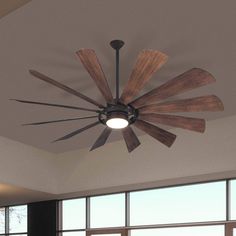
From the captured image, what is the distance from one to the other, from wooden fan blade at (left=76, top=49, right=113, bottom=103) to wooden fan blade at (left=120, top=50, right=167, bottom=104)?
0.55ft

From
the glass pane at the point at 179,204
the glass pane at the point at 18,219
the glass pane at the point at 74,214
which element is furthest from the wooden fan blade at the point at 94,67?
the glass pane at the point at 18,219

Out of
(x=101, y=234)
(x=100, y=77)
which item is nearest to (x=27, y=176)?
(x=101, y=234)

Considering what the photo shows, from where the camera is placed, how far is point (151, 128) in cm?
365

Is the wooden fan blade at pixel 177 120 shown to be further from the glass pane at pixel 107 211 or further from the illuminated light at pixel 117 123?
the glass pane at pixel 107 211

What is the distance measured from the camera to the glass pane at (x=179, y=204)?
19.1 feet

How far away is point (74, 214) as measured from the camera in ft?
25.3

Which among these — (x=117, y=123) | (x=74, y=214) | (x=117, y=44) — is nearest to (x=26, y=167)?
(x=74, y=214)

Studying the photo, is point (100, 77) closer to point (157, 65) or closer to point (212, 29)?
point (157, 65)

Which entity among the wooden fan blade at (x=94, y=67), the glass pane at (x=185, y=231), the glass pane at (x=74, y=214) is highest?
the wooden fan blade at (x=94, y=67)

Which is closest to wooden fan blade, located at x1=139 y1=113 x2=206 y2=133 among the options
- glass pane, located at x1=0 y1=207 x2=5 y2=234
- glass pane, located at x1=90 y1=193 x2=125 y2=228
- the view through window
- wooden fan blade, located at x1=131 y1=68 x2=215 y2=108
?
wooden fan blade, located at x1=131 y1=68 x2=215 y2=108

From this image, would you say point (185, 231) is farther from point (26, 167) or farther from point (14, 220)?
point (14, 220)

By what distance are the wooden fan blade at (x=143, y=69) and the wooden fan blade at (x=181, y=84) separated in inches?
4.7

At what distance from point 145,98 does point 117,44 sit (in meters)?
0.56

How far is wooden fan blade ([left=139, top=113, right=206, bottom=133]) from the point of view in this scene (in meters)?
3.45
